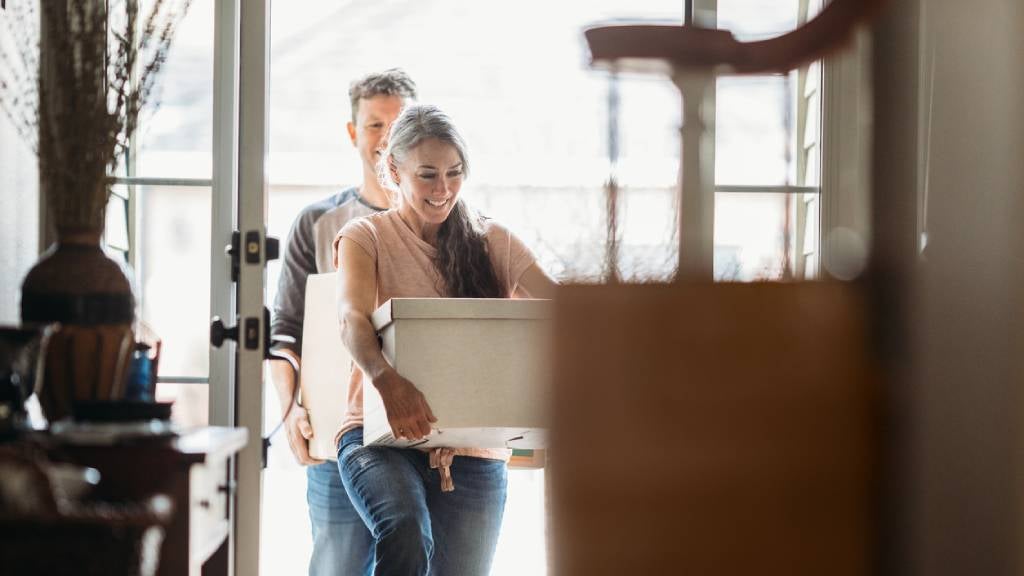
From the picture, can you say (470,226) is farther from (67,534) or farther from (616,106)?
(67,534)

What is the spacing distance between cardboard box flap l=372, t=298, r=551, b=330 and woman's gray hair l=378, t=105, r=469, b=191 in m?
0.42

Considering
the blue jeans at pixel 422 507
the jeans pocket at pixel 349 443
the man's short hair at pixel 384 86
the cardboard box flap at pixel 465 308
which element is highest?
the man's short hair at pixel 384 86

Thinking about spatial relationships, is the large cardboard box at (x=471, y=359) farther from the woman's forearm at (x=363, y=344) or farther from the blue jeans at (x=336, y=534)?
the blue jeans at (x=336, y=534)

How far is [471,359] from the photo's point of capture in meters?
1.91

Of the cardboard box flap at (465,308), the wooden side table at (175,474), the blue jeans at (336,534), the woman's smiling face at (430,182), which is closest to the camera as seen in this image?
the wooden side table at (175,474)

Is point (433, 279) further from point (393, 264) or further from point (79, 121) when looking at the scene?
point (79, 121)

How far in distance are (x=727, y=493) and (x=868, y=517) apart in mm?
175

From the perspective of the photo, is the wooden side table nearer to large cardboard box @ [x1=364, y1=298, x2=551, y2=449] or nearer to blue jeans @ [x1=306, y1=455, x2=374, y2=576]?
large cardboard box @ [x1=364, y1=298, x2=551, y2=449]

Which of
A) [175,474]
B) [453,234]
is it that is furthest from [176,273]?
[175,474]

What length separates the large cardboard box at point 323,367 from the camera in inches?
94.4

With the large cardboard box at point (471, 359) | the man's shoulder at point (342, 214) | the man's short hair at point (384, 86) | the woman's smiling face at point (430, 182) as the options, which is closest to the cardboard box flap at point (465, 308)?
the large cardboard box at point (471, 359)

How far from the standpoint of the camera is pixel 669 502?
4.19 ft

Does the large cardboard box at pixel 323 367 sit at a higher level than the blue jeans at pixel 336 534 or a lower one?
higher

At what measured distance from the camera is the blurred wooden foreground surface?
1.27m
